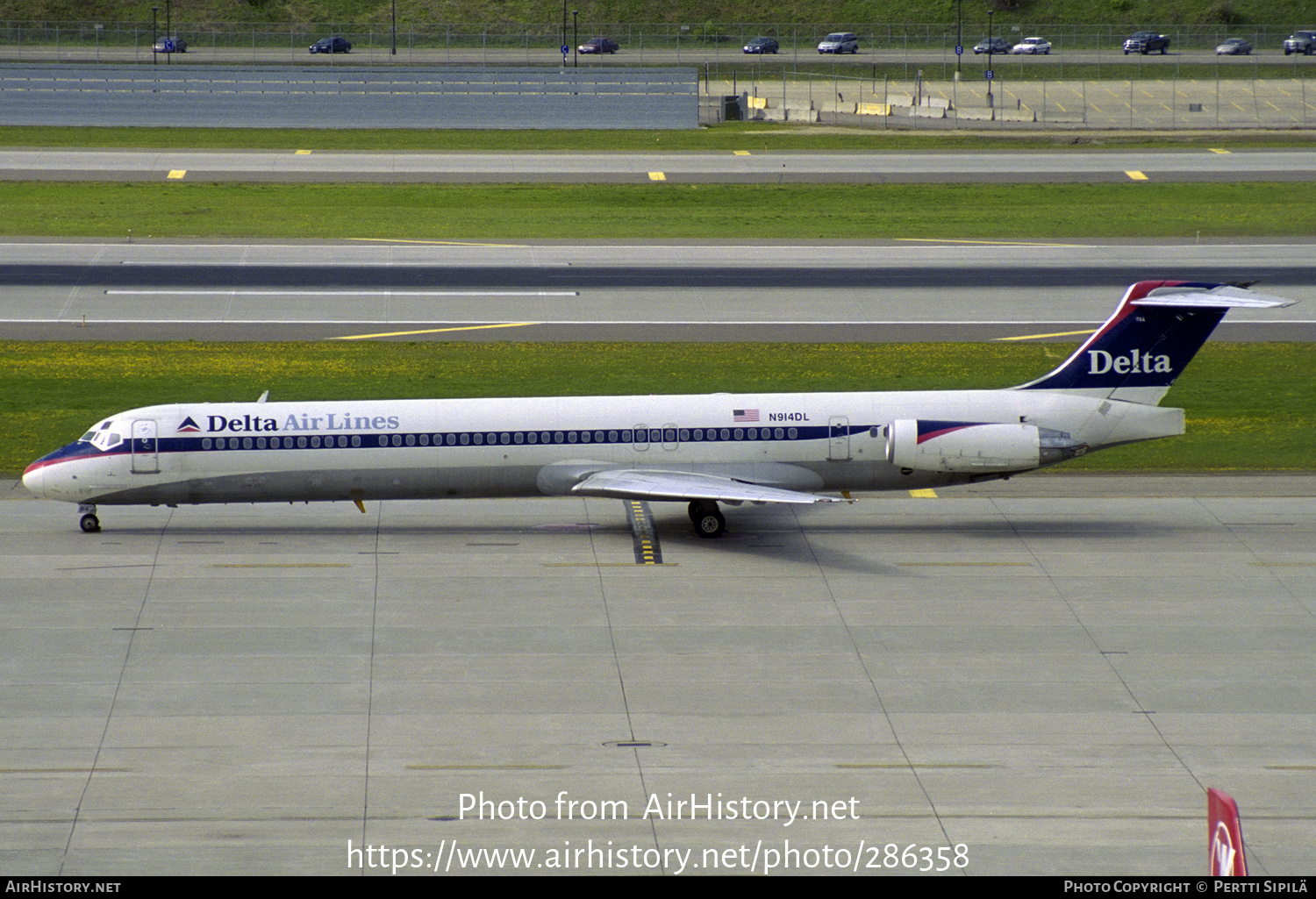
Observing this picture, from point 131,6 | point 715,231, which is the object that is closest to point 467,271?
point 715,231

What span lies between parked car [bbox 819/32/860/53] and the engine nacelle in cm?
10638

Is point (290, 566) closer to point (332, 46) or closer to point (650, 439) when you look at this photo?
point (650, 439)

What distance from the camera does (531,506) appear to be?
131 feet

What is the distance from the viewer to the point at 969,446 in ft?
117

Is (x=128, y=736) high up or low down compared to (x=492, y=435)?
down

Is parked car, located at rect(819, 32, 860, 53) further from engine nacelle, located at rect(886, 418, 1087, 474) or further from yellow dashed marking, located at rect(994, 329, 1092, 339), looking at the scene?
engine nacelle, located at rect(886, 418, 1087, 474)

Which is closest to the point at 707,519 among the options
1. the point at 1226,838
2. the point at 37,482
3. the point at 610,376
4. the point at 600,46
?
the point at 610,376

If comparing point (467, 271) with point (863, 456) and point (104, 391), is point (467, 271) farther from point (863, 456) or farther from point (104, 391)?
point (863, 456)

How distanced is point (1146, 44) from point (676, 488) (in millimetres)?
114371

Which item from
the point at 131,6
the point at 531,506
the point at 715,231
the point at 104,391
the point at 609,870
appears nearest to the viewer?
the point at 609,870

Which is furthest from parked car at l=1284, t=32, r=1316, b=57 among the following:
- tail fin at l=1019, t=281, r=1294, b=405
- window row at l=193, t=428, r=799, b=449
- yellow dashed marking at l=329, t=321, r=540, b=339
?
window row at l=193, t=428, r=799, b=449

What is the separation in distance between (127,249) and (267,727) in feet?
172

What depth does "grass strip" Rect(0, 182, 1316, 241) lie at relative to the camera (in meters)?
77.2

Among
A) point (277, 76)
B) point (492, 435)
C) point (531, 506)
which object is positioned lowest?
point (531, 506)
